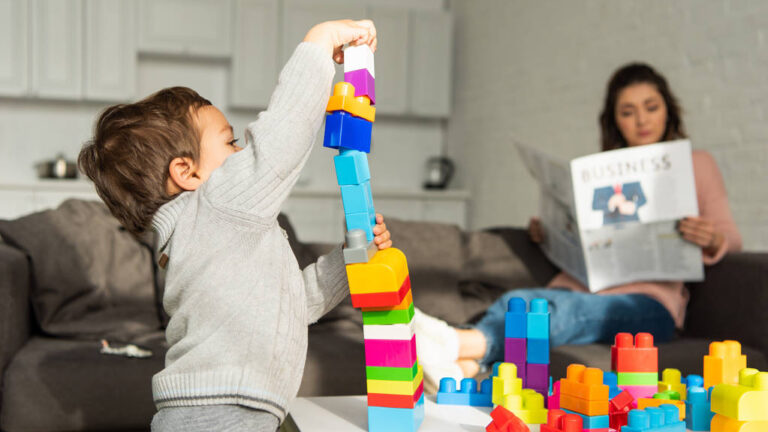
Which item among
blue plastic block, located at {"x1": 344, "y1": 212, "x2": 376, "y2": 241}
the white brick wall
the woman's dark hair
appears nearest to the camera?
blue plastic block, located at {"x1": 344, "y1": 212, "x2": 376, "y2": 241}

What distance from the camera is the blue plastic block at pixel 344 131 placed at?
3.29 ft

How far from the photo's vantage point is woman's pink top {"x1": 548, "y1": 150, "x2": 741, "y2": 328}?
213cm

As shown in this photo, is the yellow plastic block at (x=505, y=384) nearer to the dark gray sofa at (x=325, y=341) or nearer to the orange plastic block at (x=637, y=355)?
the orange plastic block at (x=637, y=355)

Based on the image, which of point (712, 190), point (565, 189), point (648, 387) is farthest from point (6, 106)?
point (648, 387)

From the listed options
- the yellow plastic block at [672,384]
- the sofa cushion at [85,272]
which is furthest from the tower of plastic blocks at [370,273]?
the sofa cushion at [85,272]

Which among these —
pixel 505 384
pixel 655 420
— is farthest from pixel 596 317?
pixel 655 420

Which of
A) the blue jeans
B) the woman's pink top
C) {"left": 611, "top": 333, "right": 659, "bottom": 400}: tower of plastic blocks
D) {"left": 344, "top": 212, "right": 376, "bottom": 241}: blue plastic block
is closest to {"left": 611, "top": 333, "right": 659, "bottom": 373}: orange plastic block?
{"left": 611, "top": 333, "right": 659, "bottom": 400}: tower of plastic blocks

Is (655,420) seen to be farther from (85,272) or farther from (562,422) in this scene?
(85,272)

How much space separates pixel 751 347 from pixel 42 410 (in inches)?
70.7

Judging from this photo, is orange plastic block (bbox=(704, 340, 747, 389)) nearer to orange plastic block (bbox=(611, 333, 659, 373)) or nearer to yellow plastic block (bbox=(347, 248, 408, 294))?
orange plastic block (bbox=(611, 333, 659, 373))

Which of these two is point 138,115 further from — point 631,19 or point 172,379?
point 631,19

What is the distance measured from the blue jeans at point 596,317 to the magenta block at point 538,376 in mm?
676

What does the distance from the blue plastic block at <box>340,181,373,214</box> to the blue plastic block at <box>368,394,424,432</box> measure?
0.30 m

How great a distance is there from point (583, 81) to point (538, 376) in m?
2.79
